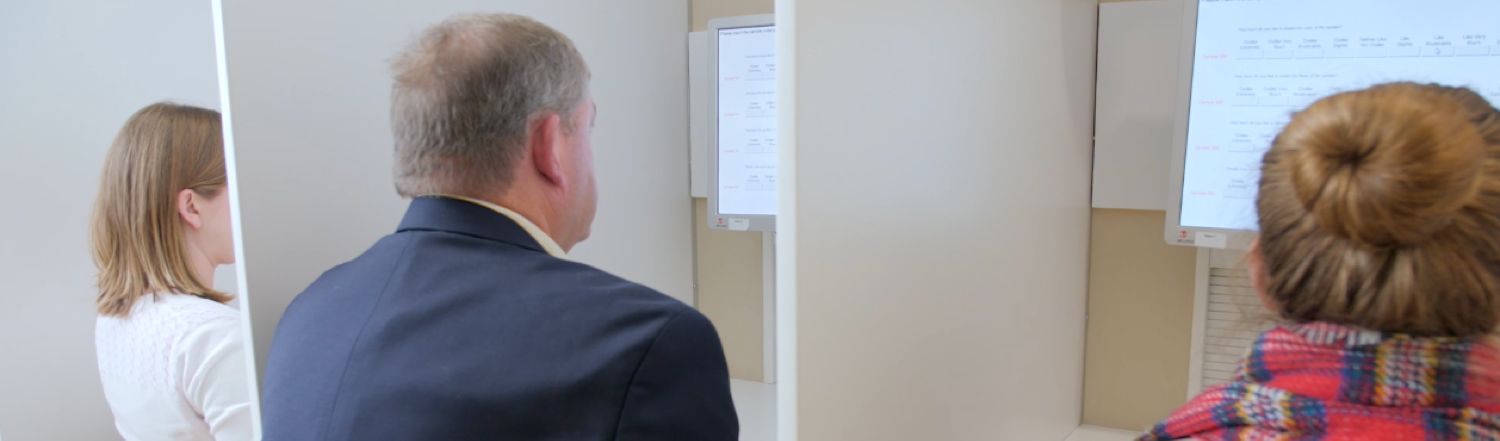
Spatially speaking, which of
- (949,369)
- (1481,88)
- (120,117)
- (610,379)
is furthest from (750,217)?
(120,117)

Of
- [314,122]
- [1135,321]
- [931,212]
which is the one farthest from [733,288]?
[314,122]

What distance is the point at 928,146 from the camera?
117 centimetres

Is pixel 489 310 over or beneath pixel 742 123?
beneath

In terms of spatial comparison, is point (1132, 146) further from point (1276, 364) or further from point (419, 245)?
point (419, 245)

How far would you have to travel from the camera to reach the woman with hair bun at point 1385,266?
2.24ft

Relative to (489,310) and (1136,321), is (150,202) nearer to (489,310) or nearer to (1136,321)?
(489,310)

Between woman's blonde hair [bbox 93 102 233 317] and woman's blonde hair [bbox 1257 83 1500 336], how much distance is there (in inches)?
66.1

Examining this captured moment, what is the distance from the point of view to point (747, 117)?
1876 mm

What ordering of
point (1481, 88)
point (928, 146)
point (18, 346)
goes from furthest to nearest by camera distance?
point (18, 346), point (1481, 88), point (928, 146)

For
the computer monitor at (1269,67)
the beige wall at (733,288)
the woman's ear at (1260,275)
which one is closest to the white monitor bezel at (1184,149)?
the computer monitor at (1269,67)

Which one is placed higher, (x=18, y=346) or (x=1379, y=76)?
(x=1379, y=76)

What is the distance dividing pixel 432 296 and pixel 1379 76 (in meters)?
1.38

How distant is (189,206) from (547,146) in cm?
98

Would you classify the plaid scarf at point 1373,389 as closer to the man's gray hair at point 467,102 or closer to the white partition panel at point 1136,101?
the man's gray hair at point 467,102
